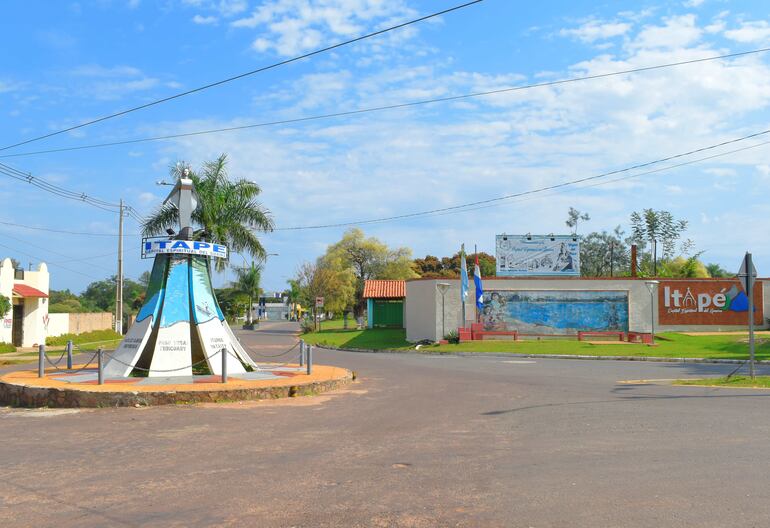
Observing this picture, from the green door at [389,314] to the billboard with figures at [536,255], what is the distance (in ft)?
42.3

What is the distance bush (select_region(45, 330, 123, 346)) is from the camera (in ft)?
138

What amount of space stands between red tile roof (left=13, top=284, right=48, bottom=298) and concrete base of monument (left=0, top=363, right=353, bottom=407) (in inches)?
975

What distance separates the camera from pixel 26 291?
39.6 m

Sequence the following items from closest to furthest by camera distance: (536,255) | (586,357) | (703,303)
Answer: (586,357)
(703,303)
(536,255)

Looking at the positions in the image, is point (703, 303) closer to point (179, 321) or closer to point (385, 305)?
point (385, 305)

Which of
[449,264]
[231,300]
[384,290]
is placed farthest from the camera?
[449,264]

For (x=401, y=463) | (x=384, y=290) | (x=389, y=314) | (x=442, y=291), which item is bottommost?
(x=401, y=463)

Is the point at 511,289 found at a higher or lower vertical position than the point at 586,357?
higher

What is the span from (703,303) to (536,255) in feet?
32.2

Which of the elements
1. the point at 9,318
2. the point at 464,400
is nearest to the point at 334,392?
the point at 464,400

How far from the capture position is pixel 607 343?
32.8 meters

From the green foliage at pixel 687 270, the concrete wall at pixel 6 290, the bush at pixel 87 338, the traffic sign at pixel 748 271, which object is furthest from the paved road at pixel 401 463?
the green foliage at pixel 687 270

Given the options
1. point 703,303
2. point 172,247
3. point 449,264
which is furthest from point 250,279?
point 172,247

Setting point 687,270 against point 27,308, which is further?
point 687,270
